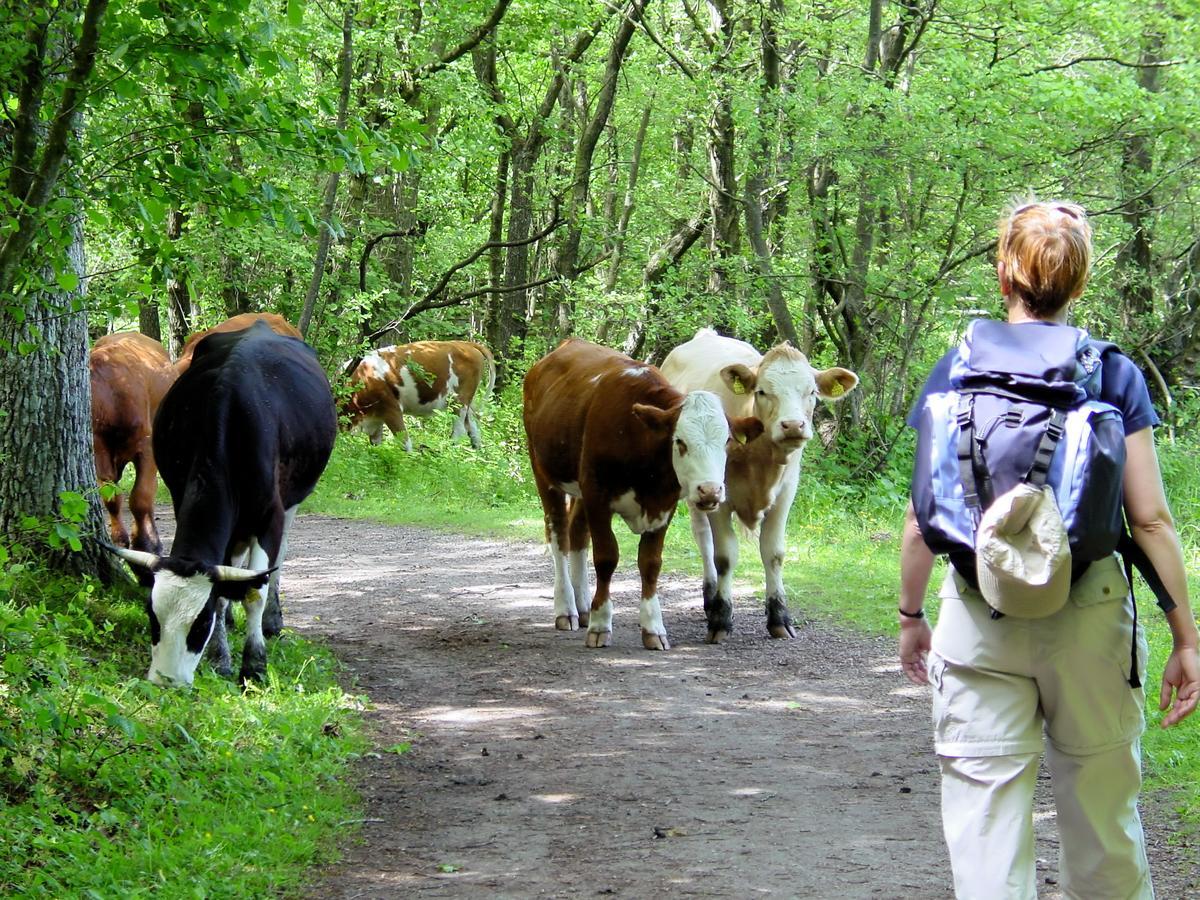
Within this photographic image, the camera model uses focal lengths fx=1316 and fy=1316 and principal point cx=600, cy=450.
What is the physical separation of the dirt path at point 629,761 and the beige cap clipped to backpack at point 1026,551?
6.42 ft

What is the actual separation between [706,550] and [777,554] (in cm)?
51

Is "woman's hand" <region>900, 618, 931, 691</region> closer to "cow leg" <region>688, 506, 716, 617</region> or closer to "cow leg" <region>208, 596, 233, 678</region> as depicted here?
"cow leg" <region>208, 596, 233, 678</region>

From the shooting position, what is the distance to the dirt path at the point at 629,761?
4773 millimetres

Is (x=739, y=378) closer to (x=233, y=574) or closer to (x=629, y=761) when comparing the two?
(x=629, y=761)

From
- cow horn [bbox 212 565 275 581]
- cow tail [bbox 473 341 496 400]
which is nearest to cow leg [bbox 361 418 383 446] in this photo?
cow tail [bbox 473 341 496 400]

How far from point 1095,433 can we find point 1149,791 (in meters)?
3.31

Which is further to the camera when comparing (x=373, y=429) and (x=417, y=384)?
(x=417, y=384)

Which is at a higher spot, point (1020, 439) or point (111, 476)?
point (1020, 439)

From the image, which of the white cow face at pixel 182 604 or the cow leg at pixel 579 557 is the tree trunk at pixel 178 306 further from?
the white cow face at pixel 182 604

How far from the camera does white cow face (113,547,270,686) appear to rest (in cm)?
653

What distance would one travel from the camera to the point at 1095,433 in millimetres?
3006

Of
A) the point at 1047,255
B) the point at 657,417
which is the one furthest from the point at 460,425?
the point at 1047,255

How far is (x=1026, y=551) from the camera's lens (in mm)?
2904

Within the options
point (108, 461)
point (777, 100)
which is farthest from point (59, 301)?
point (777, 100)
